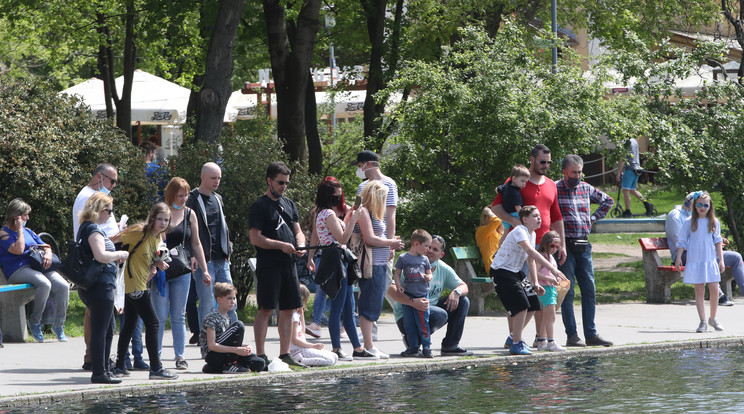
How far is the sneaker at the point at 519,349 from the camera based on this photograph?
1109cm

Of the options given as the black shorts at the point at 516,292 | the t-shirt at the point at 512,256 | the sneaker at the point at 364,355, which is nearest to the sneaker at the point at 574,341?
the black shorts at the point at 516,292

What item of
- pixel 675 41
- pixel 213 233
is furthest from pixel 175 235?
pixel 675 41

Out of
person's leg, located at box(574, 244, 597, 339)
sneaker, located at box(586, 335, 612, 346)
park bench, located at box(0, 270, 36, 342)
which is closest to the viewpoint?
sneaker, located at box(586, 335, 612, 346)

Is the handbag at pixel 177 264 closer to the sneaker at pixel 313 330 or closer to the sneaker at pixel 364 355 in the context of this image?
the sneaker at pixel 364 355

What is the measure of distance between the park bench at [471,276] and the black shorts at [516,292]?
354cm

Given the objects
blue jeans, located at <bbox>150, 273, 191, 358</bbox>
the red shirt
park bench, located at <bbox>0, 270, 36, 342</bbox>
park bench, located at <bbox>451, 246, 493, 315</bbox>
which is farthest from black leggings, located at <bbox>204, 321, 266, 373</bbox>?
park bench, located at <bbox>451, 246, 493, 315</bbox>

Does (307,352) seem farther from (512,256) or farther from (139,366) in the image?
(512,256)

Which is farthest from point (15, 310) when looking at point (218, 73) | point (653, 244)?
point (653, 244)

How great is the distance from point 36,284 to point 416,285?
418cm

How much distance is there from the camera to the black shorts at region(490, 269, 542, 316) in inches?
437

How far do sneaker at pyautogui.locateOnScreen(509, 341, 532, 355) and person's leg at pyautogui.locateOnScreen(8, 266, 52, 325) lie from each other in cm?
499

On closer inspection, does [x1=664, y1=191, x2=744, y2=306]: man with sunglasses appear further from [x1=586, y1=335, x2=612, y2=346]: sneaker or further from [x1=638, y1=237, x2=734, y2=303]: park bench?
[x1=586, y1=335, x2=612, y2=346]: sneaker

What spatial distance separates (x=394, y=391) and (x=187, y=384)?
1.69 meters

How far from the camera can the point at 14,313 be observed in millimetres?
12195
